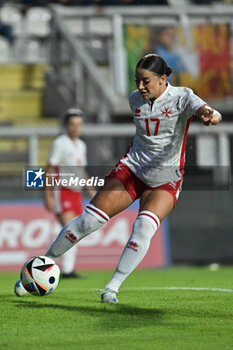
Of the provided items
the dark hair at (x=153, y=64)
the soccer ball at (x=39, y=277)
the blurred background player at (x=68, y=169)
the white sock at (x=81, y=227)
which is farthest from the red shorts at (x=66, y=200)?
the dark hair at (x=153, y=64)

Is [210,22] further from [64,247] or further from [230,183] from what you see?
[64,247]

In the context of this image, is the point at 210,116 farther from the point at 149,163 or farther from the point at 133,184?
the point at 133,184

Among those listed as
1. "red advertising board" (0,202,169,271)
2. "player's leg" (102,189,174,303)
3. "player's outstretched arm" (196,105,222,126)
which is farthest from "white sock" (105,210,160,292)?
"red advertising board" (0,202,169,271)

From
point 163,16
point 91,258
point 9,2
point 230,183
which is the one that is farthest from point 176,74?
point 9,2

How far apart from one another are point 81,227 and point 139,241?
1.90 ft

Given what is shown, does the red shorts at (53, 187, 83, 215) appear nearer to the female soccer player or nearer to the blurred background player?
the blurred background player

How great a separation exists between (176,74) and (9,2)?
690 cm

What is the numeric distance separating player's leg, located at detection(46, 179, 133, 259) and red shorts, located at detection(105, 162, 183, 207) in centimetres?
4

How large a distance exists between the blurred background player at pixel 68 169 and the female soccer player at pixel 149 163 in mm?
4453

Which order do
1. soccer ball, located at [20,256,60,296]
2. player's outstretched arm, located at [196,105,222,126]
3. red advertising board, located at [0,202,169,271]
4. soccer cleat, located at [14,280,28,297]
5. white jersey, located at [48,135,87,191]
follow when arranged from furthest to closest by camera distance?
red advertising board, located at [0,202,169,271]
white jersey, located at [48,135,87,191]
soccer cleat, located at [14,280,28,297]
soccer ball, located at [20,256,60,296]
player's outstretched arm, located at [196,105,222,126]

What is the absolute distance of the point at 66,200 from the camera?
11773 millimetres

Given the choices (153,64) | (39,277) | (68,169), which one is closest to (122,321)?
(39,277)

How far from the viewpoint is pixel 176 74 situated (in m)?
16.8

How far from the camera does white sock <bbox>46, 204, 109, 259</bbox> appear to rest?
6.89 m
